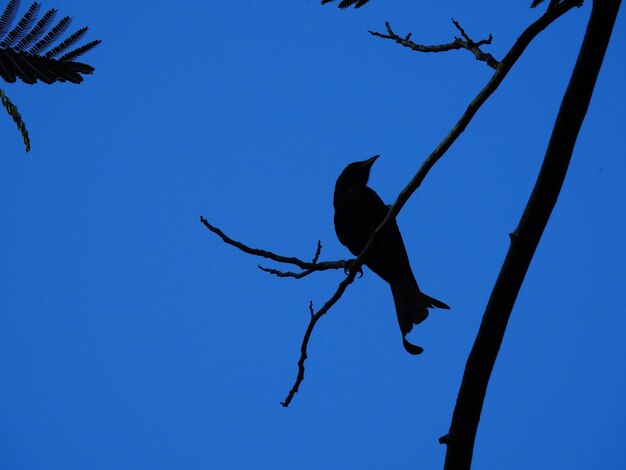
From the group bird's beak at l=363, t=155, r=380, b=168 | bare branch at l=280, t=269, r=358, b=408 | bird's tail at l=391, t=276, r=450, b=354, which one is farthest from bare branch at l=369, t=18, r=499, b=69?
bird's beak at l=363, t=155, r=380, b=168

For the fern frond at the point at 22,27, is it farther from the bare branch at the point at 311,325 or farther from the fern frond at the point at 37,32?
the bare branch at the point at 311,325

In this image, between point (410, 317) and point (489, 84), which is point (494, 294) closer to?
point (489, 84)

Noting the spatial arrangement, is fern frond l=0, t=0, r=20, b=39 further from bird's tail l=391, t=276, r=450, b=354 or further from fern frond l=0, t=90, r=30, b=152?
bird's tail l=391, t=276, r=450, b=354

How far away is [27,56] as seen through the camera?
152cm

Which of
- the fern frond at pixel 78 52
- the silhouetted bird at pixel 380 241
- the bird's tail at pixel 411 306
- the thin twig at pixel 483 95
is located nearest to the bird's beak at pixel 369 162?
the silhouetted bird at pixel 380 241

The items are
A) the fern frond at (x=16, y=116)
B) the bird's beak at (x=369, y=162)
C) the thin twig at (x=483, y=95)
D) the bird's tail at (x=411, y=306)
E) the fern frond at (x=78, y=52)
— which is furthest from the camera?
the bird's beak at (x=369, y=162)

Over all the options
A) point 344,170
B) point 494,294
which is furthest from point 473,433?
point 344,170

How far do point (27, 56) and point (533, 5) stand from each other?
1635 mm

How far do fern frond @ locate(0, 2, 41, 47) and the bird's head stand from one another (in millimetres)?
4235

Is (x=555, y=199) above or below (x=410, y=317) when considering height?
below

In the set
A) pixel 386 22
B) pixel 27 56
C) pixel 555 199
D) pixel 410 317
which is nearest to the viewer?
pixel 27 56

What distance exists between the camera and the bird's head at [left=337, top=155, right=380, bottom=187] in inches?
224

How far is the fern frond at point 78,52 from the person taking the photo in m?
1.63

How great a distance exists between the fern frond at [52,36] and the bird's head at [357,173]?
13.6ft
